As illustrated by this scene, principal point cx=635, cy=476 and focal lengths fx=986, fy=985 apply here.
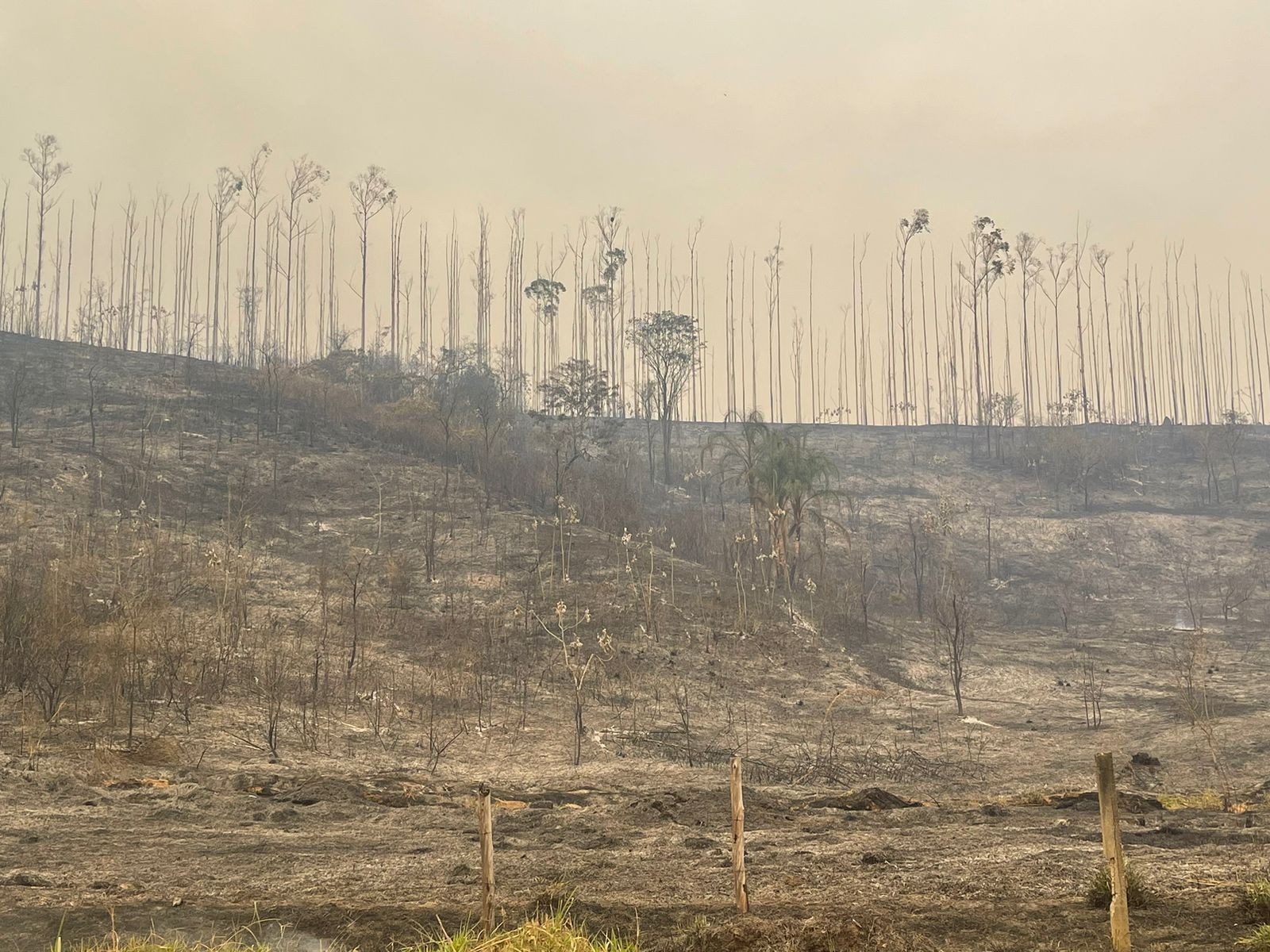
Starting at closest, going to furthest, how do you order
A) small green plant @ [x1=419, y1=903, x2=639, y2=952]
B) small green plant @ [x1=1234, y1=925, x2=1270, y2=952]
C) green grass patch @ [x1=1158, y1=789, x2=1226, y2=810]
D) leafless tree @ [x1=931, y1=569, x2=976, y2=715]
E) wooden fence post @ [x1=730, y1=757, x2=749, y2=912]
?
small green plant @ [x1=419, y1=903, x2=639, y2=952]
small green plant @ [x1=1234, y1=925, x2=1270, y2=952]
wooden fence post @ [x1=730, y1=757, x2=749, y2=912]
green grass patch @ [x1=1158, y1=789, x2=1226, y2=810]
leafless tree @ [x1=931, y1=569, x2=976, y2=715]

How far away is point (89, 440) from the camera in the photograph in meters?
38.2

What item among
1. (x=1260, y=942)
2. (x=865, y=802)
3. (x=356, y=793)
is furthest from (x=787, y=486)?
(x=1260, y=942)

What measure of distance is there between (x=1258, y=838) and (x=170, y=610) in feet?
80.5

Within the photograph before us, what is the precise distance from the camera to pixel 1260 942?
296 inches

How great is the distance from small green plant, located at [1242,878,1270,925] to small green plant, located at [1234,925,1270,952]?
77cm

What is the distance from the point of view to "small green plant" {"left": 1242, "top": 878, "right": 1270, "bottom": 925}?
330 inches

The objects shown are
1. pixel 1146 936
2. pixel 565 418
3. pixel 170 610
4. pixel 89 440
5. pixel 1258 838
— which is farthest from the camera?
pixel 565 418

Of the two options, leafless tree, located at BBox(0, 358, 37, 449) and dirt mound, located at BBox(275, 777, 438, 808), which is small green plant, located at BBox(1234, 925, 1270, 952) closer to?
dirt mound, located at BBox(275, 777, 438, 808)

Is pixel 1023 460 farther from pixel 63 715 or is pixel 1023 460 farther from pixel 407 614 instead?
pixel 63 715

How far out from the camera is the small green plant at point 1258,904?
839 cm

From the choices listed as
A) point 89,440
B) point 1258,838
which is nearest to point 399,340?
point 89,440

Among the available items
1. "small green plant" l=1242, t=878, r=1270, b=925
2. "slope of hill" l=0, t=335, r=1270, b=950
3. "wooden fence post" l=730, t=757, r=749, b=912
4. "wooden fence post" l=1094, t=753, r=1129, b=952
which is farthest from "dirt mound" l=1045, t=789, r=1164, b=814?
"wooden fence post" l=730, t=757, r=749, b=912

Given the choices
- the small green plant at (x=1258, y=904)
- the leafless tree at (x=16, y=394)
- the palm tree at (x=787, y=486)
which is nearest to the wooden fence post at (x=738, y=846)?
the small green plant at (x=1258, y=904)

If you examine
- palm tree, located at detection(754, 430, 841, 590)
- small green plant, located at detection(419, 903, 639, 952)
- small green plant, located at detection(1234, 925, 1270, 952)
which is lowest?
small green plant, located at detection(1234, 925, 1270, 952)
